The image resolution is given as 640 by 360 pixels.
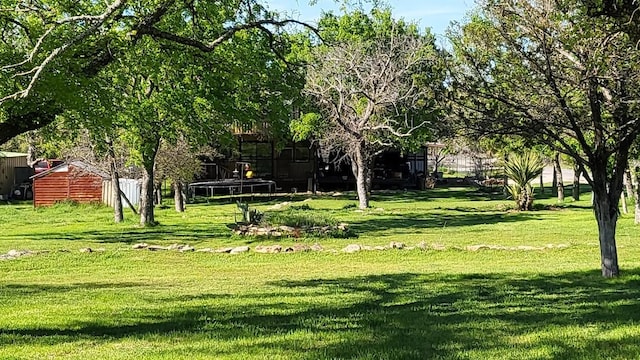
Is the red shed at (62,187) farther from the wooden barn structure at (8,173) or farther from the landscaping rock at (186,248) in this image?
the landscaping rock at (186,248)

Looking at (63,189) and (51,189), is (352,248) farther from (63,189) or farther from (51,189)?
(51,189)

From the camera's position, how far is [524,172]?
31.4 m

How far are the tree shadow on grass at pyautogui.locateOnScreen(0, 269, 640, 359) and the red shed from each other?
29.9 metres

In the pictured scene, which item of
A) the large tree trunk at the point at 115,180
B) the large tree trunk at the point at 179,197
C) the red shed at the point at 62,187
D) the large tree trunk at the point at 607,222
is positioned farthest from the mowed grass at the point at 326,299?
the red shed at the point at 62,187

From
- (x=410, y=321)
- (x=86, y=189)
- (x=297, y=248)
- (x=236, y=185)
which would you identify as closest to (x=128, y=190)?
(x=86, y=189)

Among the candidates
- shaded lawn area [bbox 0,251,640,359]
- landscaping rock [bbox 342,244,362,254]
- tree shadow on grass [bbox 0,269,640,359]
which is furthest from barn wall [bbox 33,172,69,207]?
tree shadow on grass [bbox 0,269,640,359]

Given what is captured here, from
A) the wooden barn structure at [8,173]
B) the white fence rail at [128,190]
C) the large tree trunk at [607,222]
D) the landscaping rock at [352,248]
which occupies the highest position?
the wooden barn structure at [8,173]

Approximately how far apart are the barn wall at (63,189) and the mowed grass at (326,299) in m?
15.9

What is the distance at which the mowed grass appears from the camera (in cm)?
616

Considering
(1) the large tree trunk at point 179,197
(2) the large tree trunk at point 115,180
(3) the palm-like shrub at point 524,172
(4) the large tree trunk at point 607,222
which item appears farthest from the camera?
(1) the large tree trunk at point 179,197

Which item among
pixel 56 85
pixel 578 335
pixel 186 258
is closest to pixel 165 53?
pixel 56 85

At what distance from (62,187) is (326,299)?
33.2 metres

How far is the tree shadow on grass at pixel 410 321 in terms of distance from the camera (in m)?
5.92

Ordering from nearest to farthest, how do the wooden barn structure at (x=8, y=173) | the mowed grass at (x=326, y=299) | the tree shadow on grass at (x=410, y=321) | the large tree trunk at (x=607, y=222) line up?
the tree shadow on grass at (x=410, y=321) → the mowed grass at (x=326, y=299) → the large tree trunk at (x=607, y=222) → the wooden barn structure at (x=8, y=173)
